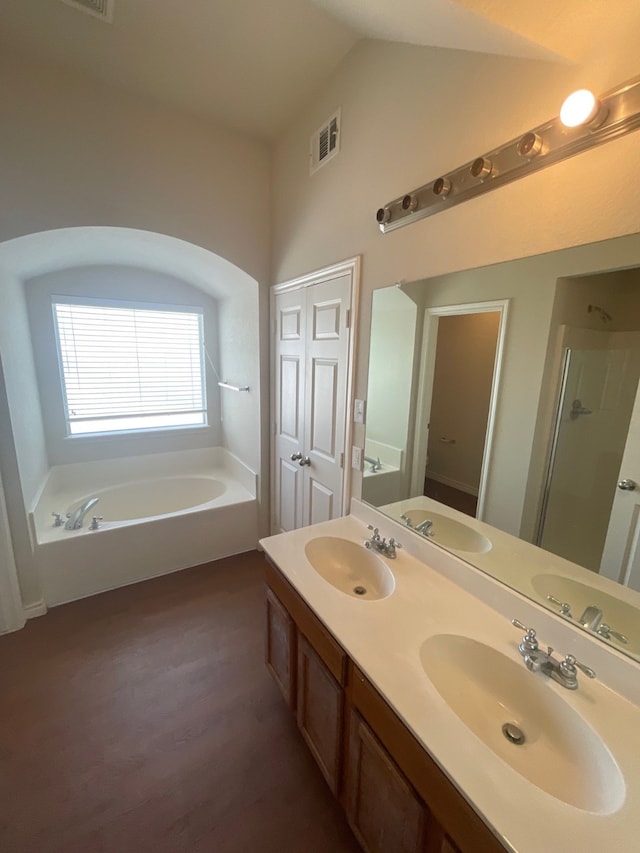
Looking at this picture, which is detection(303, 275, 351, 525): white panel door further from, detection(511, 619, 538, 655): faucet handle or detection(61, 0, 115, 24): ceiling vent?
detection(61, 0, 115, 24): ceiling vent

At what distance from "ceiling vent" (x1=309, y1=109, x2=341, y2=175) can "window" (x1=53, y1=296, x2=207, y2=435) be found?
1.93m

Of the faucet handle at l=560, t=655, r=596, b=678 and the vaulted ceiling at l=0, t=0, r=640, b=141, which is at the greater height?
the vaulted ceiling at l=0, t=0, r=640, b=141

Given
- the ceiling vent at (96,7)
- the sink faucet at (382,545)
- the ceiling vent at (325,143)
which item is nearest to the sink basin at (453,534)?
the sink faucet at (382,545)

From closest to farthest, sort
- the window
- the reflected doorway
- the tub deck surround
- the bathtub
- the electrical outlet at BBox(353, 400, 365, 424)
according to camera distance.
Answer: the tub deck surround, the reflected doorway, the electrical outlet at BBox(353, 400, 365, 424), the bathtub, the window

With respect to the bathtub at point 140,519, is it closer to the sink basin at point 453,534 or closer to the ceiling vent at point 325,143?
the sink basin at point 453,534

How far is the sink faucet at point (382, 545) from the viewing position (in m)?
1.47

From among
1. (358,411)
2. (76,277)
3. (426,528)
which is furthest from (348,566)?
(76,277)

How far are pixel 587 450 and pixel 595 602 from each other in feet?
1.43

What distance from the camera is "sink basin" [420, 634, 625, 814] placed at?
2.41ft

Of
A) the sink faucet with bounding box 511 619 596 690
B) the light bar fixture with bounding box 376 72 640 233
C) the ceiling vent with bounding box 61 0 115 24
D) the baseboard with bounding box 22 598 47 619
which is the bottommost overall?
the baseboard with bounding box 22 598 47 619

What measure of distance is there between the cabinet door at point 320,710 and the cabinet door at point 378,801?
6 centimetres

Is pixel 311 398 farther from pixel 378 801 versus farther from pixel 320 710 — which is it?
pixel 378 801

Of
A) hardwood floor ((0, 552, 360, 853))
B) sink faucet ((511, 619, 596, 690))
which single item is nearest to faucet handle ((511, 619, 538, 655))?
sink faucet ((511, 619, 596, 690))

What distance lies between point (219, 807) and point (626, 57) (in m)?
2.55
